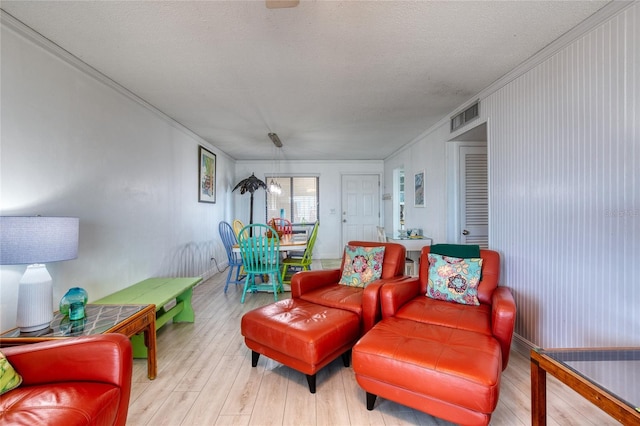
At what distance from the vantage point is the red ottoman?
4.24 ft

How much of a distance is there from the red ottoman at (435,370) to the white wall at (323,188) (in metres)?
4.97

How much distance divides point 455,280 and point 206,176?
4.09 meters

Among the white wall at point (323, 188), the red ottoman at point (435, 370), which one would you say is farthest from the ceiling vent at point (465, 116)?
the white wall at point (323, 188)

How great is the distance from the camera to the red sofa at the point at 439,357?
1303 mm

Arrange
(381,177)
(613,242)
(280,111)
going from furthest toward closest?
(381,177)
(280,111)
(613,242)

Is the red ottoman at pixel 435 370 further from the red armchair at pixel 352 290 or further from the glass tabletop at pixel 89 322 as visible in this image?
the glass tabletop at pixel 89 322

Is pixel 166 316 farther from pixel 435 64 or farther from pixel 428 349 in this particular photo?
pixel 435 64

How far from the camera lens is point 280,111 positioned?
3.33m

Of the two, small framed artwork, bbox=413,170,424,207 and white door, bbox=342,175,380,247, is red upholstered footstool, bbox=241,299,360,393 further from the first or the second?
white door, bbox=342,175,380,247

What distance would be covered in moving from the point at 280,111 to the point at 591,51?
269 centimetres

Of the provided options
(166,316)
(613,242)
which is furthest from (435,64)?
(166,316)

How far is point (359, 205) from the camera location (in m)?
6.69

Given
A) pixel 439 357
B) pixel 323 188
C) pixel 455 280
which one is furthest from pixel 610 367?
pixel 323 188

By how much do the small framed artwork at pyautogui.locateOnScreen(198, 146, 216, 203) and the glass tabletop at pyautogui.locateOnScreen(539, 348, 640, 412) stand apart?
178 inches
